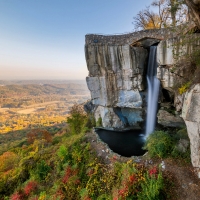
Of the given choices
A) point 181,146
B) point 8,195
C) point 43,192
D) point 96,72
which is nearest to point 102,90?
point 96,72

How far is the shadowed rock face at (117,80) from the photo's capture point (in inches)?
603

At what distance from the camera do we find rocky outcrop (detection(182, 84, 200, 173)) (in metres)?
6.74

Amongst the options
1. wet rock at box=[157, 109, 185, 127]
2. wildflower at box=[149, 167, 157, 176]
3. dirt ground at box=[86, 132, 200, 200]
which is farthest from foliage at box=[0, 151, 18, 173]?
wet rock at box=[157, 109, 185, 127]

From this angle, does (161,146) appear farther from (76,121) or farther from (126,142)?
(76,121)

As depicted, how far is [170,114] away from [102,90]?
8.50 meters

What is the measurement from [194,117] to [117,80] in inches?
423

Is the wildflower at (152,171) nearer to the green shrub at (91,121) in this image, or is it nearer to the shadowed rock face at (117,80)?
the shadowed rock face at (117,80)

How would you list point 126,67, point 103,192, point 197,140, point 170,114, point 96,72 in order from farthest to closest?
point 96,72
point 126,67
point 170,114
point 103,192
point 197,140

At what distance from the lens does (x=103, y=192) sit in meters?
8.05

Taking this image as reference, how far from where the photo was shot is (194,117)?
6.84 m

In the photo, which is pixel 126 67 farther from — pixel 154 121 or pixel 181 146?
pixel 181 146

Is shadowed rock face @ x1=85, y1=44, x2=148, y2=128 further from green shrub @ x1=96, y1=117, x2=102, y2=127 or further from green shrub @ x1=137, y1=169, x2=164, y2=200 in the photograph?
green shrub @ x1=137, y1=169, x2=164, y2=200

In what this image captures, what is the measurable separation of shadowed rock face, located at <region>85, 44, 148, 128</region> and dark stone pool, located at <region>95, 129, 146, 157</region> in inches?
86.1

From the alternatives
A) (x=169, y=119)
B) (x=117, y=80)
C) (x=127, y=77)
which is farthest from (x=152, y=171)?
(x=117, y=80)
